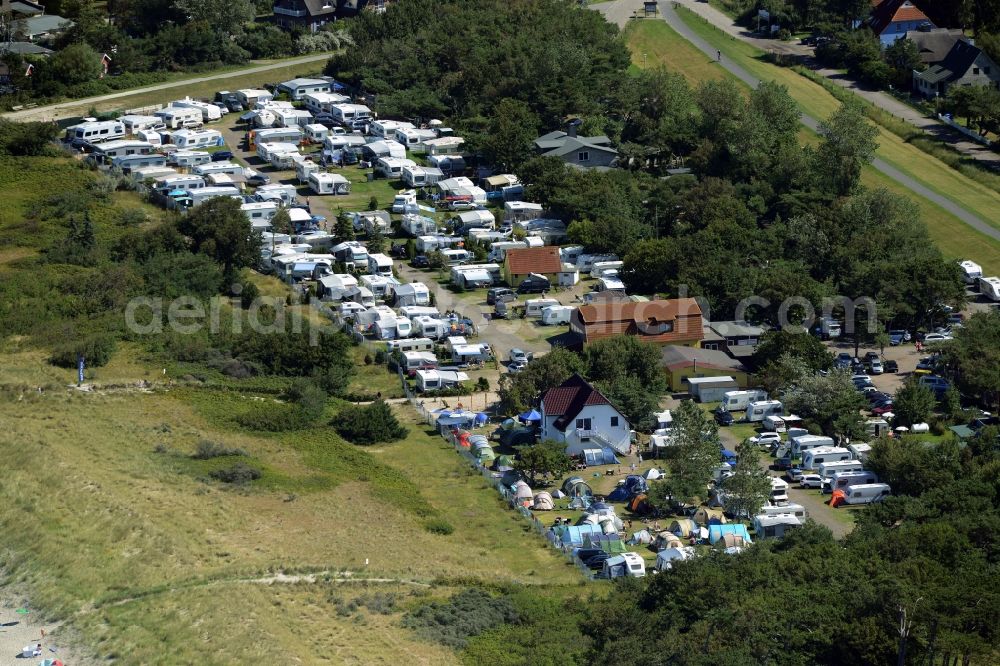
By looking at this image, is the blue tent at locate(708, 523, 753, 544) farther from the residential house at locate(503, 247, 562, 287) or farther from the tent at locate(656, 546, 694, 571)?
the residential house at locate(503, 247, 562, 287)

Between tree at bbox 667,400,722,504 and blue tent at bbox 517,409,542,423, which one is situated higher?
tree at bbox 667,400,722,504

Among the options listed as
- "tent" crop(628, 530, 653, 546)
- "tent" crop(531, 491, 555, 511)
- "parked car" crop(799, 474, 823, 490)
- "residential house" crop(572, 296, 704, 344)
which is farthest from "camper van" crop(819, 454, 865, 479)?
"residential house" crop(572, 296, 704, 344)

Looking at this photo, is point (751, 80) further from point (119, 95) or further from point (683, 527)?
point (683, 527)

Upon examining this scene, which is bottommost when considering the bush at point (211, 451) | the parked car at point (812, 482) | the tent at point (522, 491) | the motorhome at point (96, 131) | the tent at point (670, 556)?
the motorhome at point (96, 131)

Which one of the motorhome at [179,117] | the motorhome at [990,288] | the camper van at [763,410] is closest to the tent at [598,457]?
the camper van at [763,410]

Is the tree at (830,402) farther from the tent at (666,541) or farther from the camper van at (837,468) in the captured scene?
the tent at (666,541)

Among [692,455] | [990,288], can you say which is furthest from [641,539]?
[990,288]
